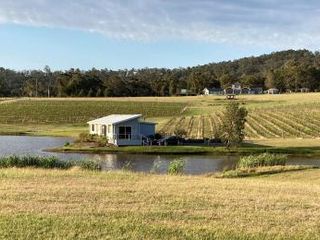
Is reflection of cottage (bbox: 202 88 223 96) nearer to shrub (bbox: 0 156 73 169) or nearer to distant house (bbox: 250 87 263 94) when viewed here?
distant house (bbox: 250 87 263 94)

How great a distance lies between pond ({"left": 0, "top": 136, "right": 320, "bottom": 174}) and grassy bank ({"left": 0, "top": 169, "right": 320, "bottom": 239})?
873 inches

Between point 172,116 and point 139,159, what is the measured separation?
55.4 meters

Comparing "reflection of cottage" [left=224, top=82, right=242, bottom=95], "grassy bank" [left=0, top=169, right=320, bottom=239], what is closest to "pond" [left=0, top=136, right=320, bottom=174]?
"grassy bank" [left=0, top=169, right=320, bottom=239]

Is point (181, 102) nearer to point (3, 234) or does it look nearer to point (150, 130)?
point (150, 130)

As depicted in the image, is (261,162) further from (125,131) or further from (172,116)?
(172,116)

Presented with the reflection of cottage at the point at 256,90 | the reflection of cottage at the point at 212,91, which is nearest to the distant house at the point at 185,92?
the reflection of cottage at the point at 212,91

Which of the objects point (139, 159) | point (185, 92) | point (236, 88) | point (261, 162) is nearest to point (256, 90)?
point (236, 88)

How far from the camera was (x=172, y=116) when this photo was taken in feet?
350

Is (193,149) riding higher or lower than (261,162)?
lower

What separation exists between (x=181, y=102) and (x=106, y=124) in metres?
66.7

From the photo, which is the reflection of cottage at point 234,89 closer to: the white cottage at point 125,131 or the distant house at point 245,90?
the distant house at point 245,90

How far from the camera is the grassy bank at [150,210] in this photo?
9.87 metres

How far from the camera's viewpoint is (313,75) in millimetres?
178250

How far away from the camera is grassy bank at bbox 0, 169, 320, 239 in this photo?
9.87m
